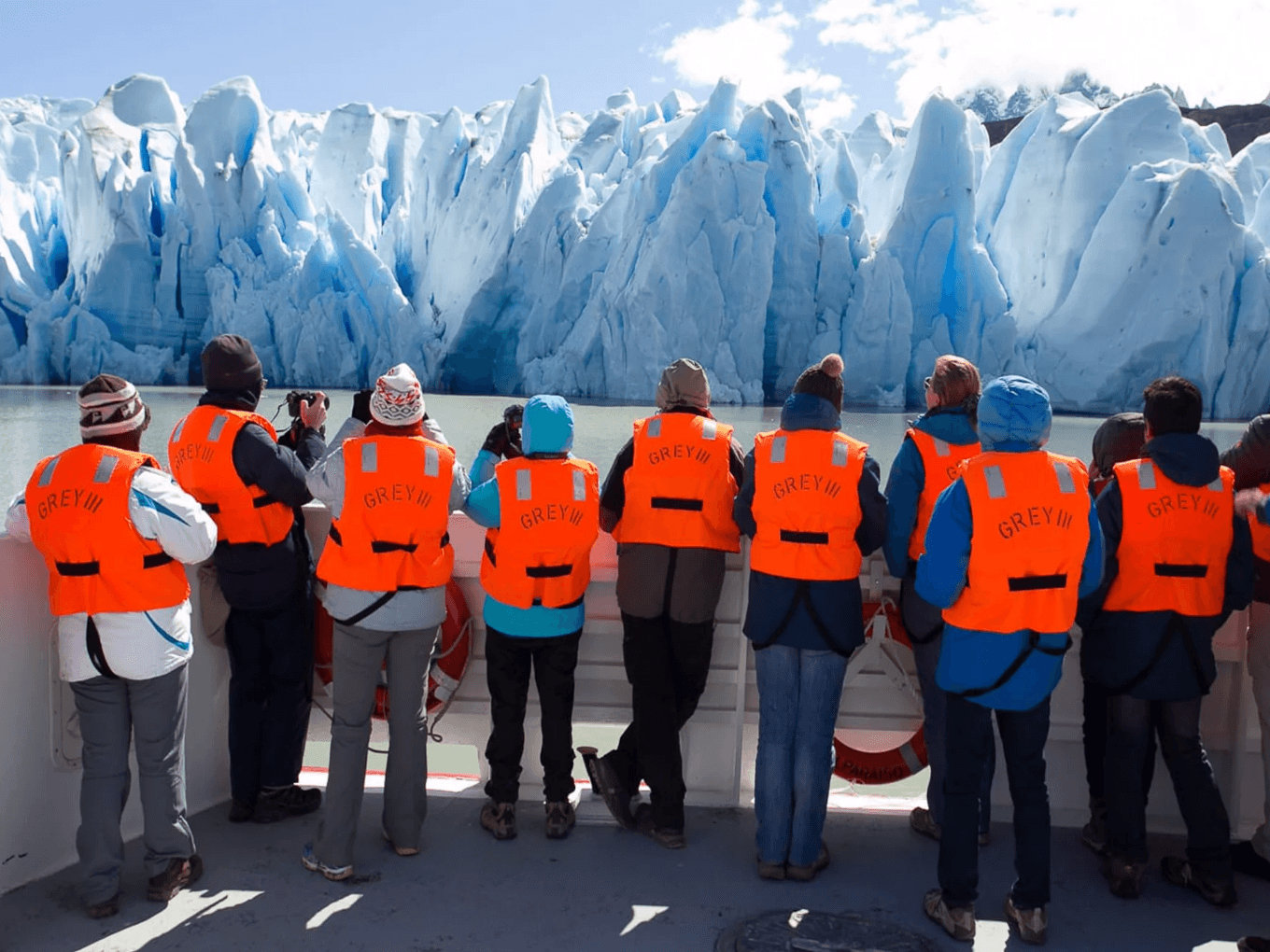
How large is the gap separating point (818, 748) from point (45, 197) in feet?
109

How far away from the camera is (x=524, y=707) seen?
2.46 meters

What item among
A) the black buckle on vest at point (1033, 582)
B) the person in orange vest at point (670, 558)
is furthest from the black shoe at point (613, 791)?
the black buckle on vest at point (1033, 582)

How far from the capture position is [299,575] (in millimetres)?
2492

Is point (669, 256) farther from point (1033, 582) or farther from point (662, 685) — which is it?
point (1033, 582)

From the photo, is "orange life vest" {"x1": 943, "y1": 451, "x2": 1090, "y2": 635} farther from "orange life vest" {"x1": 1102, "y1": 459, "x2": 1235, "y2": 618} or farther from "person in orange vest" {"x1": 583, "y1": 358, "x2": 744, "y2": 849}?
"person in orange vest" {"x1": 583, "y1": 358, "x2": 744, "y2": 849}

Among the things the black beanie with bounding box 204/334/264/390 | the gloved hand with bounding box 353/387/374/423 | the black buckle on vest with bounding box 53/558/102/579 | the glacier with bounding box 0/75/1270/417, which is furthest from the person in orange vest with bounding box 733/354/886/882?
the glacier with bounding box 0/75/1270/417

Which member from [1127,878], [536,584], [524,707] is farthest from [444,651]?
[1127,878]

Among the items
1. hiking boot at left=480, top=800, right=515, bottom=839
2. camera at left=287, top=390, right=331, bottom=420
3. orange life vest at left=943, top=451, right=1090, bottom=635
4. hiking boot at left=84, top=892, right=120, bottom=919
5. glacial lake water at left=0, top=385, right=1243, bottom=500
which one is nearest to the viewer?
orange life vest at left=943, top=451, right=1090, bottom=635

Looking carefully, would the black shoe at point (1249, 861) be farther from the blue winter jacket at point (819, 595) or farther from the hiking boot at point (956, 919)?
the blue winter jacket at point (819, 595)

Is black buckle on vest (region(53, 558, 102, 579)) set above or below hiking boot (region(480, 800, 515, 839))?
above

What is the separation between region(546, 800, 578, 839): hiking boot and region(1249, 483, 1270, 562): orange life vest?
186cm

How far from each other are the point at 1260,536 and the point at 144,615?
2640 millimetres

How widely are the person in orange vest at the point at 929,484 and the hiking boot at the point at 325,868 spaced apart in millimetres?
1466

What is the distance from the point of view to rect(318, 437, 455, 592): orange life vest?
2.19 m
